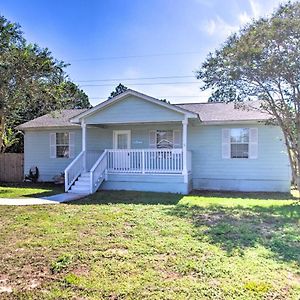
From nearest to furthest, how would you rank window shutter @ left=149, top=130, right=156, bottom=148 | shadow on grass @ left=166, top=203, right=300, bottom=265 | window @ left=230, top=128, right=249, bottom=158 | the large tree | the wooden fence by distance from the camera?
shadow on grass @ left=166, top=203, right=300, bottom=265 < the large tree < window @ left=230, top=128, right=249, bottom=158 < window shutter @ left=149, top=130, right=156, bottom=148 < the wooden fence

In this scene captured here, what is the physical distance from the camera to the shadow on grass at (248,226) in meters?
5.46

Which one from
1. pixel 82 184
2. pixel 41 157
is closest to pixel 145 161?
pixel 82 184

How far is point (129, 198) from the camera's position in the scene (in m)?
11.1

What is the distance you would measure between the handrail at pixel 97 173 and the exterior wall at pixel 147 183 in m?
0.42

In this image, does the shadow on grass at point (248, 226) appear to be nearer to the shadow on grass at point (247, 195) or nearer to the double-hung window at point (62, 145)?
the shadow on grass at point (247, 195)

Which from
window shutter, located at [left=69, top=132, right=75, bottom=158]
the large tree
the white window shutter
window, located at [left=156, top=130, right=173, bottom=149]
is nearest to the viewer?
the large tree

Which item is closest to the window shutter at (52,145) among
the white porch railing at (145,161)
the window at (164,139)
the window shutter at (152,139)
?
the white porch railing at (145,161)

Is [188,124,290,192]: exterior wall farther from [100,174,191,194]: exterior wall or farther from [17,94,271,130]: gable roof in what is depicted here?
[100,174,191,194]: exterior wall

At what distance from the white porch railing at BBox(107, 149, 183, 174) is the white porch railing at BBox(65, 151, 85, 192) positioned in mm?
1167

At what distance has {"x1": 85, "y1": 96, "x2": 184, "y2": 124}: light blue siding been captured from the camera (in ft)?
42.4

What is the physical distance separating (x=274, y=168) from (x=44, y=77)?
33.3 feet

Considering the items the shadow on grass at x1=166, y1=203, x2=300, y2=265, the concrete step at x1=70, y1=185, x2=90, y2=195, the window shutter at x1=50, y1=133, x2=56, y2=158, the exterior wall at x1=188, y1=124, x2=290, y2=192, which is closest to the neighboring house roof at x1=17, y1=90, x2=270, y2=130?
the exterior wall at x1=188, y1=124, x2=290, y2=192

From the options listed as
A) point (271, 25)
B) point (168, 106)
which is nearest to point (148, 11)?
point (168, 106)

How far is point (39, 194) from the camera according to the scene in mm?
12227
